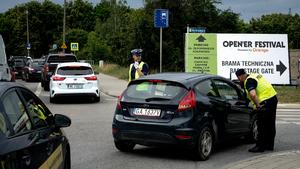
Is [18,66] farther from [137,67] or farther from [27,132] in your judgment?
[27,132]

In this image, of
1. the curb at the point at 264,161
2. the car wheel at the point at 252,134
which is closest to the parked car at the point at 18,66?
the car wheel at the point at 252,134

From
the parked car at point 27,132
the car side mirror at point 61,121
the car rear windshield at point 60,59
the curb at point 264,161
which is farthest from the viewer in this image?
the car rear windshield at point 60,59

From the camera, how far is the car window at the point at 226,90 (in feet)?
23.4

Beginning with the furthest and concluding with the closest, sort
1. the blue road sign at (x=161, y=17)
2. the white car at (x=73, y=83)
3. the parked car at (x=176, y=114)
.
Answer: the blue road sign at (x=161, y=17) < the white car at (x=73, y=83) < the parked car at (x=176, y=114)

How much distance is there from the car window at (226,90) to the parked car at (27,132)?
3.47 m

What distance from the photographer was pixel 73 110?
13156 mm

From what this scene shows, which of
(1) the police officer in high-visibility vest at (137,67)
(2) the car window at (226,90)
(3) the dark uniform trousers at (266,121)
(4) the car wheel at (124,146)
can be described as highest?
(1) the police officer in high-visibility vest at (137,67)

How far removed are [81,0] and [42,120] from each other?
95.0 m

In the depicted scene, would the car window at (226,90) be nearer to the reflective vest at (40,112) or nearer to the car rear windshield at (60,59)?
the reflective vest at (40,112)

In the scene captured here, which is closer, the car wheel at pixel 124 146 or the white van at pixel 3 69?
the car wheel at pixel 124 146

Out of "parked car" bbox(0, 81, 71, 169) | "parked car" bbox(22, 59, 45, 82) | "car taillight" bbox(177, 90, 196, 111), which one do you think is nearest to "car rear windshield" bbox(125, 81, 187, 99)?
"car taillight" bbox(177, 90, 196, 111)

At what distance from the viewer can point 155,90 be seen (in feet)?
21.3

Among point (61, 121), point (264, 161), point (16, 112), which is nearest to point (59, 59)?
point (264, 161)

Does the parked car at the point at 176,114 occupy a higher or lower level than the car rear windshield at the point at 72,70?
lower
